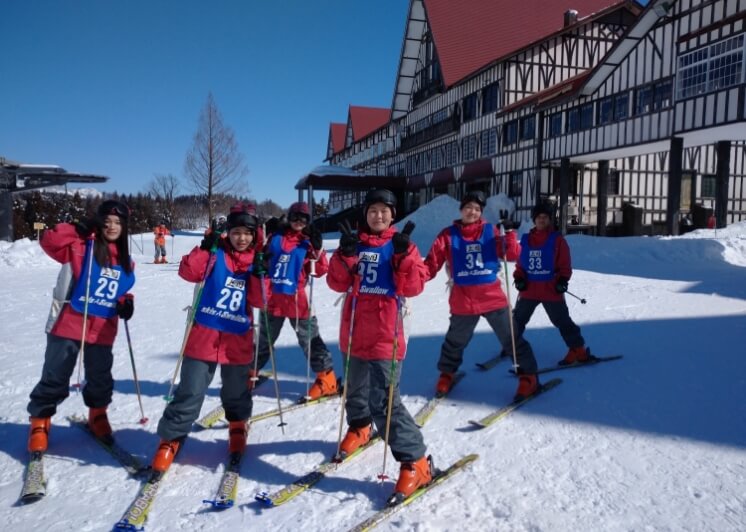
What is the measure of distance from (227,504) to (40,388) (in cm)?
168

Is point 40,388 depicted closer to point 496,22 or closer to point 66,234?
point 66,234

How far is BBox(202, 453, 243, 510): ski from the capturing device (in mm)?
2787

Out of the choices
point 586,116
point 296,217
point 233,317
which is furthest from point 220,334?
point 586,116

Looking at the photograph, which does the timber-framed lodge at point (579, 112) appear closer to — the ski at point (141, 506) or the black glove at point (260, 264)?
the black glove at point (260, 264)

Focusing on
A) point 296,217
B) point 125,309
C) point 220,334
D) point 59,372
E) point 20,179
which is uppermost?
point 20,179

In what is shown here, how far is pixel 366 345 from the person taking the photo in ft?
10.3

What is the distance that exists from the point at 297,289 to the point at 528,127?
19598 mm

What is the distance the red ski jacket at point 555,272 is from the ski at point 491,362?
31.0 inches

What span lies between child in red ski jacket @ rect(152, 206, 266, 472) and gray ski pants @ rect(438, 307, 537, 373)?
1.92 metres

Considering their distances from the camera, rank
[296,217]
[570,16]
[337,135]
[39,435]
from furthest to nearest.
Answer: [337,135] → [570,16] → [296,217] → [39,435]

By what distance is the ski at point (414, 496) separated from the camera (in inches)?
101

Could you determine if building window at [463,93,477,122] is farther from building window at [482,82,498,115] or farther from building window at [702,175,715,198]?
building window at [702,175,715,198]

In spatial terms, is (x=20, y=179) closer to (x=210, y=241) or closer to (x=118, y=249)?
(x=118, y=249)

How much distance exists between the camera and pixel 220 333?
10.6ft
